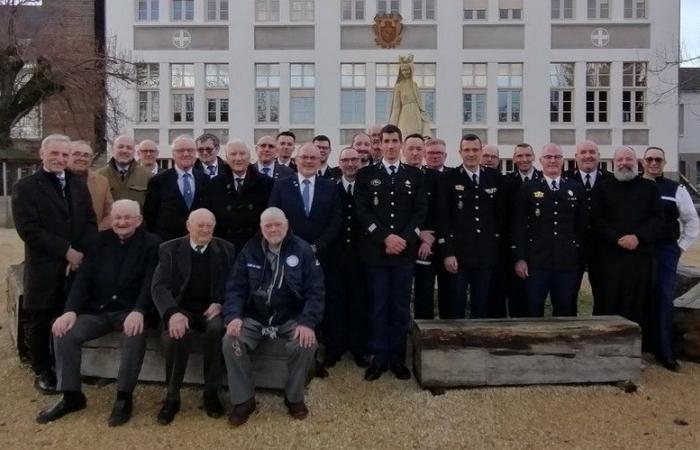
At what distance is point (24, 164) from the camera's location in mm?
27812

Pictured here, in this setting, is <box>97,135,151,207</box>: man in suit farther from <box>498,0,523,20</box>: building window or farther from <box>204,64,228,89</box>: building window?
<box>498,0,523,20</box>: building window

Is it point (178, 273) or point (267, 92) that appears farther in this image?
point (267, 92)

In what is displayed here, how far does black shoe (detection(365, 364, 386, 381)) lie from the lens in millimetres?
5250

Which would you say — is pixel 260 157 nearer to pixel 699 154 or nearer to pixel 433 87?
pixel 433 87

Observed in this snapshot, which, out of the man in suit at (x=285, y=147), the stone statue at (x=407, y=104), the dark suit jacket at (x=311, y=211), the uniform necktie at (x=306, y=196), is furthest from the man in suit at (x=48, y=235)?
the stone statue at (x=407, y=104)

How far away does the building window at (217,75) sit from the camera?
84.9 ft

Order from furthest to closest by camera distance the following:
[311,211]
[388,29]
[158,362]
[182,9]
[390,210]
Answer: [182,9], [388,29], [311,211], [390,210], [158,362]

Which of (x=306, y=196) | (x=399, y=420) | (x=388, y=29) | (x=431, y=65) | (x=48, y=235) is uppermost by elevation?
(x=388, y=29)

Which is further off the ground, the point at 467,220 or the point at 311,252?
the point at 467,220

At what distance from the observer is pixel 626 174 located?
5.69m

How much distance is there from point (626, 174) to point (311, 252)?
116 inches

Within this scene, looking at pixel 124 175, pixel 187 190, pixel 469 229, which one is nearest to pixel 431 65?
pixel 124 175

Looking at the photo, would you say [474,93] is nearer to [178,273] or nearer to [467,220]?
[467,220]

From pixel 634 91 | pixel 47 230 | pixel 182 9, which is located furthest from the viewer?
pixel 182 9
